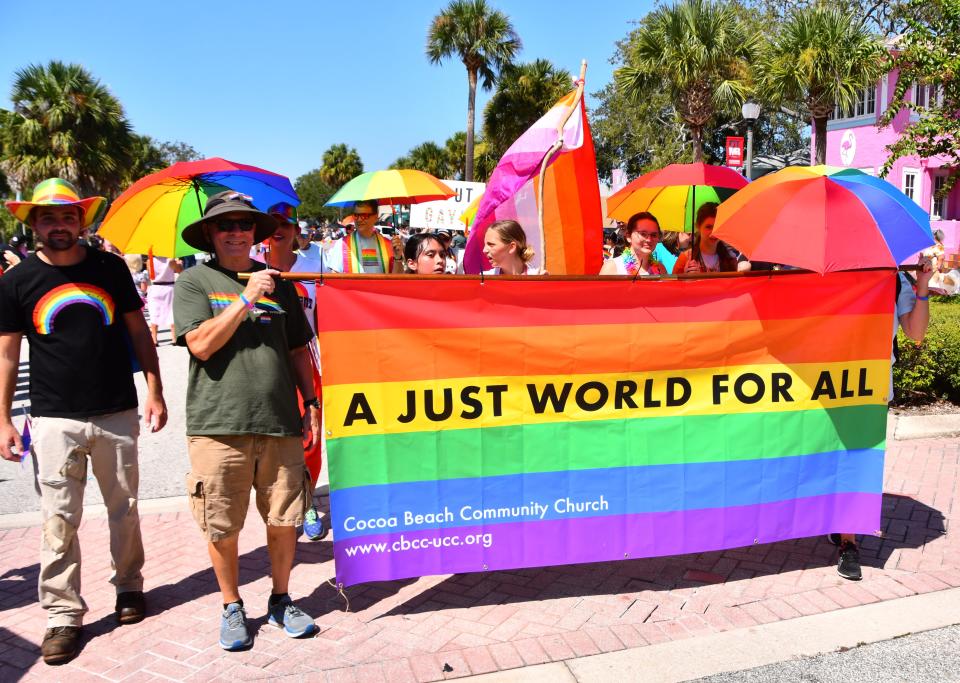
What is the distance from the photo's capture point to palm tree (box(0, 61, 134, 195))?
99.3 feet

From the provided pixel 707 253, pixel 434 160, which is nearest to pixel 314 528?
pixel 707 253

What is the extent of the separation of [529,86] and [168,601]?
3400 centimetres

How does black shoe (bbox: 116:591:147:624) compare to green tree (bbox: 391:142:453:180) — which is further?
green tree (bbox: 391:142:453:180)

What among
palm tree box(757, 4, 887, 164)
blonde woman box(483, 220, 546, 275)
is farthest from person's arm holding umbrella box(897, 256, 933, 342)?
palm tree box(757, 4, 887, 164)

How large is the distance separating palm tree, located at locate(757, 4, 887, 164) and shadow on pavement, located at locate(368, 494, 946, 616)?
15.6 meters

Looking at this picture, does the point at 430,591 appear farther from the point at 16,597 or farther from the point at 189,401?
the point at 16,597

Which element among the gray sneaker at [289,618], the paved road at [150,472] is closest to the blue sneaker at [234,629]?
the gray sneaker at [289,618]

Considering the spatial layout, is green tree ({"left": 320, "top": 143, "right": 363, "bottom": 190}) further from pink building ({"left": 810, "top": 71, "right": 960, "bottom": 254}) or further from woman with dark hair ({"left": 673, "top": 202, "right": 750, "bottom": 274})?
woman with dark hair ({"left": 673, "top": 202, "right": 750, "bottom": 274})

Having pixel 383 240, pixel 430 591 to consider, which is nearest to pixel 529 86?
pixel 383 240

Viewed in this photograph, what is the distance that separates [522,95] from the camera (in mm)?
35531

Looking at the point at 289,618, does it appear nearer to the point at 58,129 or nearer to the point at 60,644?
the point at 60,644

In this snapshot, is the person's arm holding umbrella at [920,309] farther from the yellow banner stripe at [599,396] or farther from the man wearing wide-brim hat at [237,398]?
the man wearing wide-brim hat at [237,398]

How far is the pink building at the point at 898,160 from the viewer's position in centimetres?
2308

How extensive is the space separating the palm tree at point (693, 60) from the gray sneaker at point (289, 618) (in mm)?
20391
